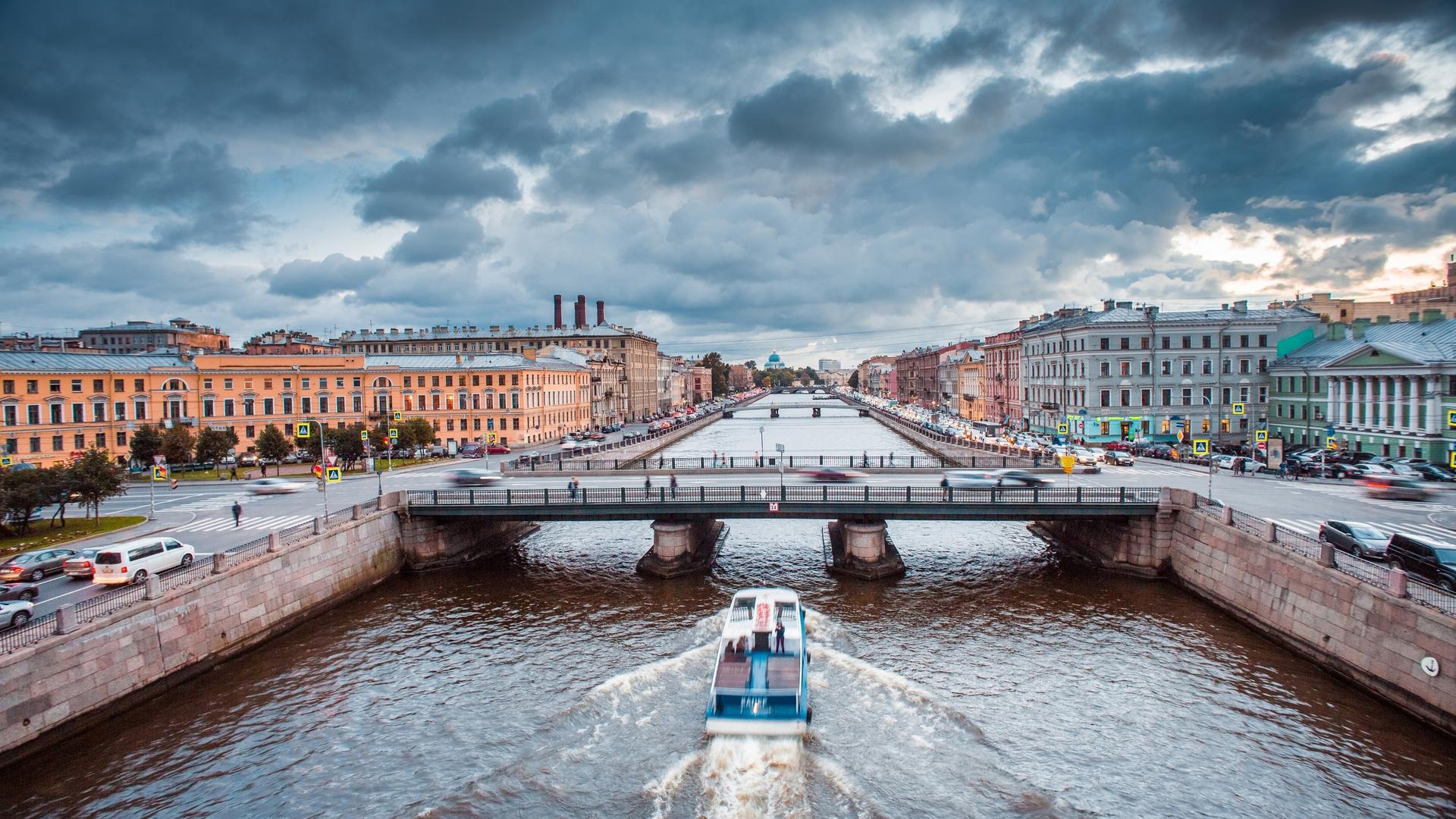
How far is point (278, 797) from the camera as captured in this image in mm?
17172

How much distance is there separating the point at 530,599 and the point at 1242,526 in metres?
27.0

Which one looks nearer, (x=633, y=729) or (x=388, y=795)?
(x=388, y=795)

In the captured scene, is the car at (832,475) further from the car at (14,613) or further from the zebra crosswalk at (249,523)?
the car at (14,613)

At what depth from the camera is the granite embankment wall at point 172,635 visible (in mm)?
18172

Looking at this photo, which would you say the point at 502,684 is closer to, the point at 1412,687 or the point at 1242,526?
the point at 1412,687

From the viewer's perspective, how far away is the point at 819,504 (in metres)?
33.4

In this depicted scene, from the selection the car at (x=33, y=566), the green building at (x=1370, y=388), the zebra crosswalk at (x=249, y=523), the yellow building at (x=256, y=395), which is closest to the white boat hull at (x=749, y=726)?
the car at (x=33, y=566)

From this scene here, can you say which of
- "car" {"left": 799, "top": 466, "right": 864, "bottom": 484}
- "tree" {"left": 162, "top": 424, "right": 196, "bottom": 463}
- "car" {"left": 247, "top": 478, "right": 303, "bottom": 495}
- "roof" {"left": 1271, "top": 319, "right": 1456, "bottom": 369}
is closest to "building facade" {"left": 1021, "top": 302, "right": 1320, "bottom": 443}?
"roof" {"left": 1271, "top": 319, "right": 1456, "bottom": 369}

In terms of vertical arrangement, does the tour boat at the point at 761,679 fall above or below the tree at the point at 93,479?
below

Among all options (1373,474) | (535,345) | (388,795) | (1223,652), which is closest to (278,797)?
(388,795)

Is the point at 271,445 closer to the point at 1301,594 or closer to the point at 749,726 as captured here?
the point at 749,726

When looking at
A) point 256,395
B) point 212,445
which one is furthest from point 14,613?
point 256,395

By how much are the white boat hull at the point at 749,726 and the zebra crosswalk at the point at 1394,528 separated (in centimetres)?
2089

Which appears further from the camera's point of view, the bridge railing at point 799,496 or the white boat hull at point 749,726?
the bridge railing at point 799,496
